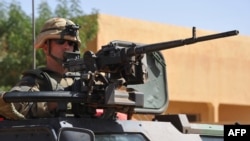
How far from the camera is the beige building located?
872 inches

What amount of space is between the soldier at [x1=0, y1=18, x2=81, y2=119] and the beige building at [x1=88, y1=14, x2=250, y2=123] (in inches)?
593

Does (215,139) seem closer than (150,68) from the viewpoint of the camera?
No

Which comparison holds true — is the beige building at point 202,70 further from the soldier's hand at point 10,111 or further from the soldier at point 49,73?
the soldier's hand at point 10,111

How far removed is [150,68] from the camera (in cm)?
562

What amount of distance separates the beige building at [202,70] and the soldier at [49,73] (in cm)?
1506

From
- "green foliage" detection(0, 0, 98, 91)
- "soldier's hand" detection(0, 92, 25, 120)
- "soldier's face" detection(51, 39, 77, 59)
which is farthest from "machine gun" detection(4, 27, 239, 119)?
"green foliage" detection(0, 0, 98, 91)

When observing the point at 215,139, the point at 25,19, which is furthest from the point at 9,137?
the point at 25,19

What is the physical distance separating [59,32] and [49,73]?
316 millimetres

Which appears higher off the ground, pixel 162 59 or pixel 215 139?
pixel 162 59

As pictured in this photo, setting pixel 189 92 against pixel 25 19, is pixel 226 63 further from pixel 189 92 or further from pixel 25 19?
pixel 25 19

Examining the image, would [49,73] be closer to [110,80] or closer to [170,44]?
[110,80]

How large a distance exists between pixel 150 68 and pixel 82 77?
81cm

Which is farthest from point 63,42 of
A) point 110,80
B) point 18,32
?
point 18,32

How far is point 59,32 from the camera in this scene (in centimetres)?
594
